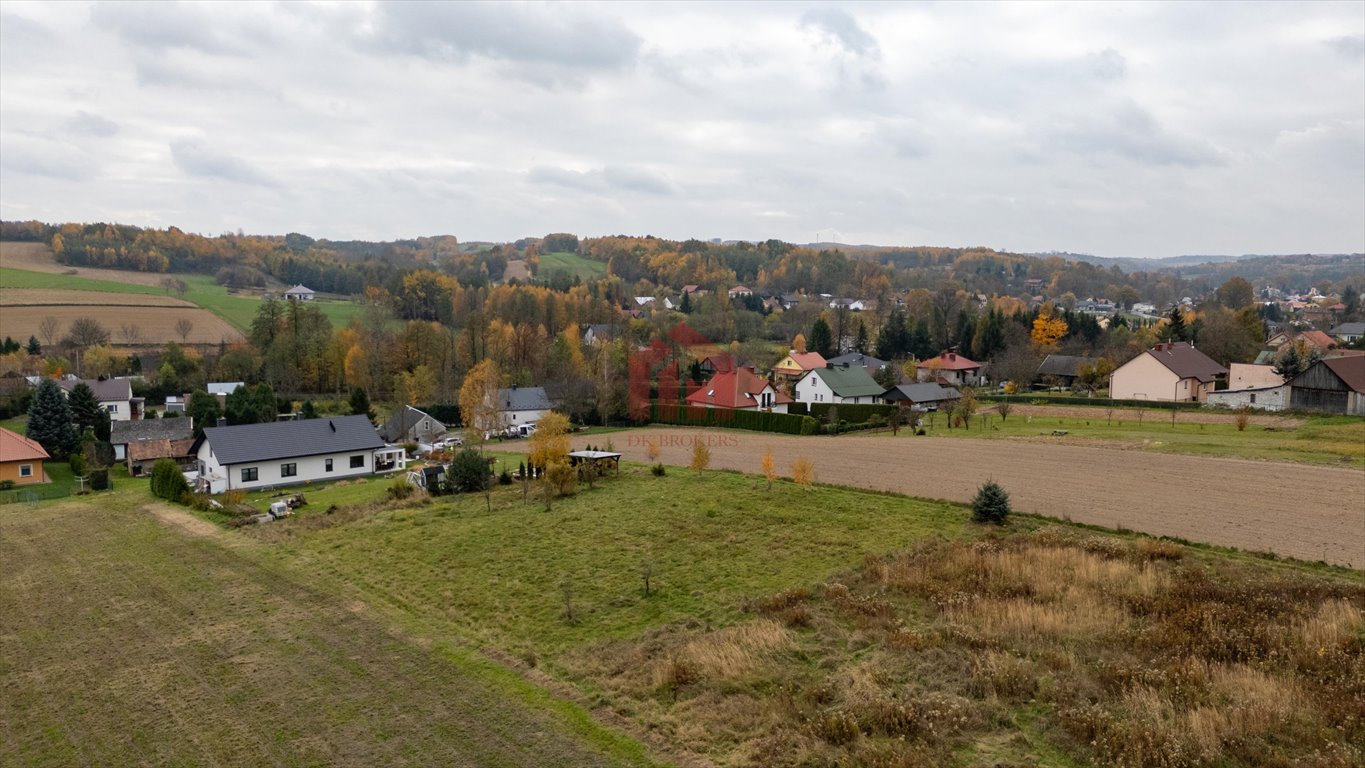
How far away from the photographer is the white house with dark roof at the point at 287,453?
98.5 ft

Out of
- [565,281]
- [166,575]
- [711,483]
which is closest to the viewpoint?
[166,575]

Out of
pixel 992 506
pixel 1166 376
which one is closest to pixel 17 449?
pixel 992 506

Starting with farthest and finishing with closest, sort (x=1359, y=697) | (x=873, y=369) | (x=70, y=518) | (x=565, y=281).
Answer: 1. (x=565, y=281)
2. (x=873, y=369)
3. (x=70, y=518)
4. (x=1359, y=697)

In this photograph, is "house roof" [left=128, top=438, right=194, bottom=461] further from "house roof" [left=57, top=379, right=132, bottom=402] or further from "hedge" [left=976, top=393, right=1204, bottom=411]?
"hedge" [left=976, top=393, right=1204, bottom=411]

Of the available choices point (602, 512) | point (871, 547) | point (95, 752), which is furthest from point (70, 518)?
point (871, 547)

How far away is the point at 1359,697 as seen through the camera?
9977 millimetres

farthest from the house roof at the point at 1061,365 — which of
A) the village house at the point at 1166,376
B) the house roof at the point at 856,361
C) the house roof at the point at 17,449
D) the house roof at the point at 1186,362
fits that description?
the house roof at the point at 17,449

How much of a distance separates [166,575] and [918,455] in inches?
1075

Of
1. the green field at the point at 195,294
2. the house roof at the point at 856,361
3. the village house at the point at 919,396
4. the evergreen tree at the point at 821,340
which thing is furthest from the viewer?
the green field at the point at 195,294

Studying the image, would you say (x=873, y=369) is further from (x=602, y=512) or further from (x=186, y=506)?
(x=186, y=506)

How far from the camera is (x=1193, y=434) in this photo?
35.5m

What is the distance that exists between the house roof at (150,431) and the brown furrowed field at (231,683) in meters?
22.4

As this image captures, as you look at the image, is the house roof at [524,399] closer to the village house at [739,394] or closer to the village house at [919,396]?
the village house at [739,394]

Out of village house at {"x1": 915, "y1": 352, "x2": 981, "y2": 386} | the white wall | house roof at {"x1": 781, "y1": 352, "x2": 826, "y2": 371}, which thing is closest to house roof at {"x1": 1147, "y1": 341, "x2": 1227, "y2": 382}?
the white wall
